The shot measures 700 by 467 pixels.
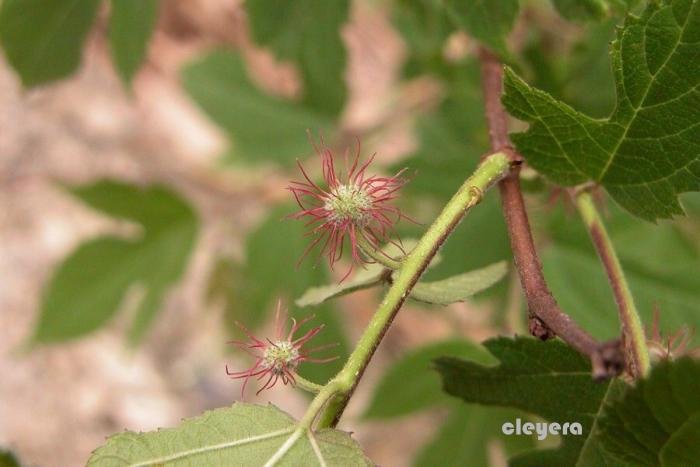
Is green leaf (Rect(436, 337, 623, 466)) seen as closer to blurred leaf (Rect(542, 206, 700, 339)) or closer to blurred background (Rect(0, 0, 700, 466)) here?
blurred background (Rect(0, 0, 700, 466))

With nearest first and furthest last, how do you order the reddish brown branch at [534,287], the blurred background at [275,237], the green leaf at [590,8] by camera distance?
the reddish brown branch at [534,287] < the green leaf at [590,8] < the blurred background at [275,237]

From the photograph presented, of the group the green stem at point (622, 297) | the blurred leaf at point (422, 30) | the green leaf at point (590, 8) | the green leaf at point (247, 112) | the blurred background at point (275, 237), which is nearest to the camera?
the green stem at point (622, 297)

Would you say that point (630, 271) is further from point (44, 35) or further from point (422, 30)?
point (44, 35)

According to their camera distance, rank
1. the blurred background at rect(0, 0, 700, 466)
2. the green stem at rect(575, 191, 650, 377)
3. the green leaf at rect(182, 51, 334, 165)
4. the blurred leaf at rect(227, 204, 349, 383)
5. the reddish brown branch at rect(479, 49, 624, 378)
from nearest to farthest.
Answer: the reddish brown branch at rect(479, 49, 624, 378)
the green stem at rect(575, 191, 650, 377)
the blurred background at rect(0, 0, 700, 466)
the blurred leaf at rect(227, 204, 349, 383)
the green leaf at rect(182, 51, 334, 165)

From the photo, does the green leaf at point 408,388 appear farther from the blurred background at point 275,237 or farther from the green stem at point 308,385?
the green stem at point 308,385

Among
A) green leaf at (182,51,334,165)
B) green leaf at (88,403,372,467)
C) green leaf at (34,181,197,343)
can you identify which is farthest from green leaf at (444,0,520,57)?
green leaf at (34,181,197,343)

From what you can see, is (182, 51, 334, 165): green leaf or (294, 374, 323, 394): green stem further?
(182, 51, 334, 165): green leaf

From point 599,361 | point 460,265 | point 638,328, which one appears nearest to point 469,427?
point 460,265

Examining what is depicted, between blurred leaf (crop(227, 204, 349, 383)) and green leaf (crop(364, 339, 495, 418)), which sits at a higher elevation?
blurred leaf (crop(227, 204, 349, 383))

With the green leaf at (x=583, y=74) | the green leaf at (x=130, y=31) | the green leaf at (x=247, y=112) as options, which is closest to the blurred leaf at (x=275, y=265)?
the green leaf at (x=247, y=112)
